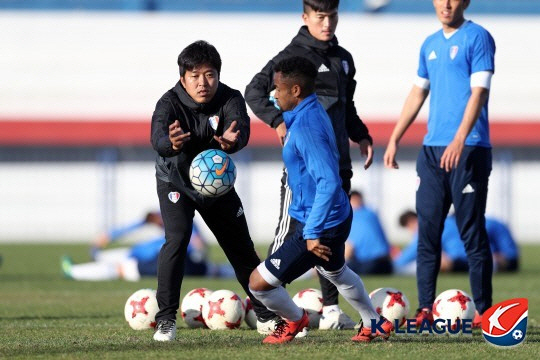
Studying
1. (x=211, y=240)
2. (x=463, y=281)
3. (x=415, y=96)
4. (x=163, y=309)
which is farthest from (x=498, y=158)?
(x=163, y=309)

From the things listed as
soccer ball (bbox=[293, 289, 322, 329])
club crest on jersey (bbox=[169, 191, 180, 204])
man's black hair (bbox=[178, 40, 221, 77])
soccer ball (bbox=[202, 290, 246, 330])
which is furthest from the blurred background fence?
man's black hair (bbox=[178, 40, 221, 77])

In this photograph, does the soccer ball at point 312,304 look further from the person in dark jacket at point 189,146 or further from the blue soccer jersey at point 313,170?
the blue soccer jersey at point 313,170

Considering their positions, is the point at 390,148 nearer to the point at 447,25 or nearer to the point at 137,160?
the point at 447,25

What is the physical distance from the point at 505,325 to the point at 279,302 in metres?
1.61

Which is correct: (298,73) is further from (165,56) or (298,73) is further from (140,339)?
(165,56)

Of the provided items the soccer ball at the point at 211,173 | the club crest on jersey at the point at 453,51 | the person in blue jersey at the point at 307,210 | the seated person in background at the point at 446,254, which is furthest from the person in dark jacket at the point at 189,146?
the seated person in background at the point at 446,254

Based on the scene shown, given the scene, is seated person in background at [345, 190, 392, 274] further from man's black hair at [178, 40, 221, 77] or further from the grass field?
man's black hair at [178, 40, 221, 77]

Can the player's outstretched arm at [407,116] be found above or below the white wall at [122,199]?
above

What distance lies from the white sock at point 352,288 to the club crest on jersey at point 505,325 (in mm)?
806

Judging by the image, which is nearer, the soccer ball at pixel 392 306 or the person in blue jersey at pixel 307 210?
the person in blue jersey at pixel 307 210

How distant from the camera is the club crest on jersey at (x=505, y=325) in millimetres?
7363

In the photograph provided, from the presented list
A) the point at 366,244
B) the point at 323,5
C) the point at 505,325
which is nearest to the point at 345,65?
the point at 323,5

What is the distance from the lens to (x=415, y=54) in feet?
119

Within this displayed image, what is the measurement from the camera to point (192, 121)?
26.1 feet
